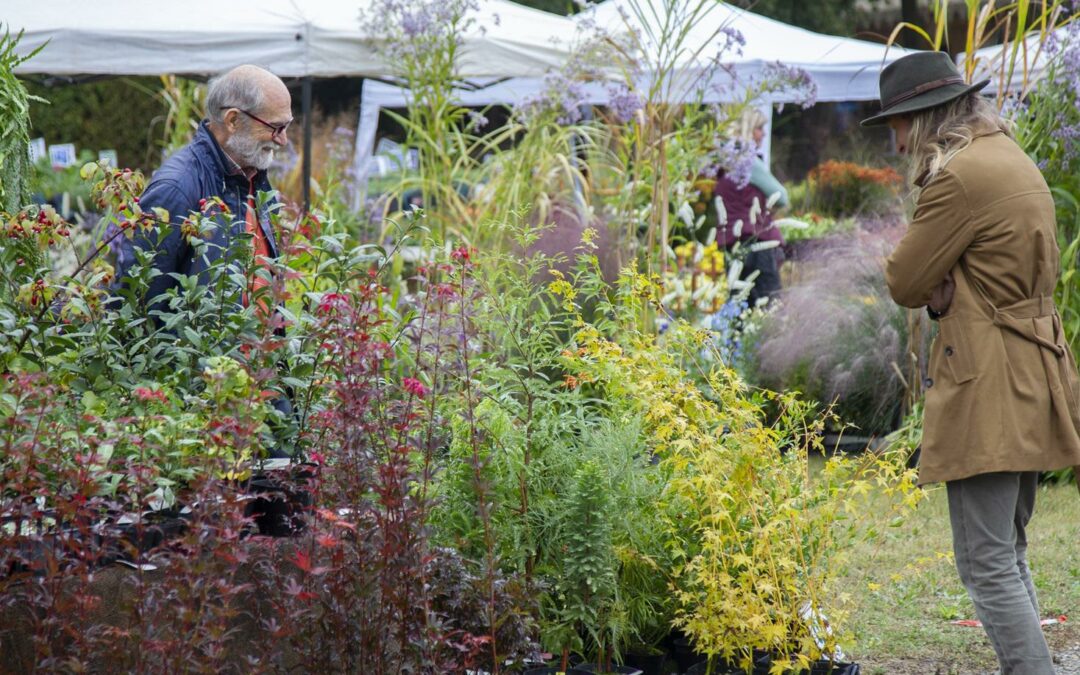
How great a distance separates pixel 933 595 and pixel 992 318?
6.30 ft

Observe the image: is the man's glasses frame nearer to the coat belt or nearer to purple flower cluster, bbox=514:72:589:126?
the coat belt

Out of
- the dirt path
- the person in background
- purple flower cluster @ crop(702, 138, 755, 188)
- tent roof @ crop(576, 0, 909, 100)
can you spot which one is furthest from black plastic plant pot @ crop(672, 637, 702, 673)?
tent roof @ crop(576, 0, 909, 100)

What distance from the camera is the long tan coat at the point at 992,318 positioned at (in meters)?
3.08

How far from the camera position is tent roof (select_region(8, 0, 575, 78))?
286 inches

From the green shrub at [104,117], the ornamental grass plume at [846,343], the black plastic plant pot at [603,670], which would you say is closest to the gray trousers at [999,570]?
the black plastic plant pot at [603,670]

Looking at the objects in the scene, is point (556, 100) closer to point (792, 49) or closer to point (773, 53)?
point (773, 53)

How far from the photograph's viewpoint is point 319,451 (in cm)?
249

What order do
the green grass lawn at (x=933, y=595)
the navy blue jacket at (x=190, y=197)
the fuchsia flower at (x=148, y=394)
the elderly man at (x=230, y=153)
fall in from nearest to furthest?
the fuchsia flower at (x=148, y=394)
the navy blue jacket at (x=190, y=197)
the elderly man at (x=230, y=153)
the green grass lawn at (x=933, y=595)

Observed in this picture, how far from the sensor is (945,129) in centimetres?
323

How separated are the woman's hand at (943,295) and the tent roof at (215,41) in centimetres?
480

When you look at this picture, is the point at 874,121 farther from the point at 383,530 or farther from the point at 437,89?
the point at 437,89

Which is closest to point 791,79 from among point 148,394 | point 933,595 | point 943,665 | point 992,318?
point 933,595

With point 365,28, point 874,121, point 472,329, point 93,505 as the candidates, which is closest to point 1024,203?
point 874,121

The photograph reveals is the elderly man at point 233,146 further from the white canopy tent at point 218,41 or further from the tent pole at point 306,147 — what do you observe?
the tent pole at point 306,147
